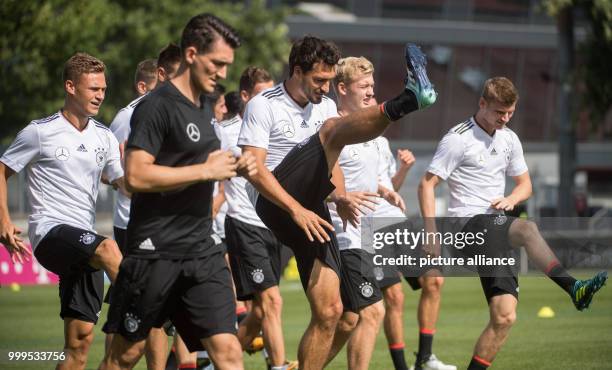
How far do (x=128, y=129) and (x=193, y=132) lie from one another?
3.32 metres

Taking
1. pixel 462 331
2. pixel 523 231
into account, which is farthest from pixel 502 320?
pixel 462 331

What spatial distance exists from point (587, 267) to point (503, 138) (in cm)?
149

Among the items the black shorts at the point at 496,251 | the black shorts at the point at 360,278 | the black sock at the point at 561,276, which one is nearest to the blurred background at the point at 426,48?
the black shorts at the point at 360,278

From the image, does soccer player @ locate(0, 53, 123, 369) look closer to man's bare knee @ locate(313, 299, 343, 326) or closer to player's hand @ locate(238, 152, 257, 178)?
man's bare knee @ locate(313, 299, 343, 326)

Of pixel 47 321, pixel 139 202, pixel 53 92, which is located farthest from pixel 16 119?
pixel 139 202

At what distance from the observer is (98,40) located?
31172 millimetres

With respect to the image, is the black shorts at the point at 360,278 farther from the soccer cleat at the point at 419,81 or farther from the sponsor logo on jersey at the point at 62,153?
the soccer cleat at the point at 419,81

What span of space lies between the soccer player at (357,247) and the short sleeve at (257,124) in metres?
1.24

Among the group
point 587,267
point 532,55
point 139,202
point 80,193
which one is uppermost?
point 139,202

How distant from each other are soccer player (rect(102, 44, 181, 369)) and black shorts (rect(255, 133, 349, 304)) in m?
1.58

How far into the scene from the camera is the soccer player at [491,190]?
1031 centimetres

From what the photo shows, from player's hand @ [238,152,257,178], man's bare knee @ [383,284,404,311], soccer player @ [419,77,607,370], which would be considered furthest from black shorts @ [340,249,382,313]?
player's hand @ [238,152,257,178]

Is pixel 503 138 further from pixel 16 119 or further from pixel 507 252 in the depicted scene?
pixel 16 119

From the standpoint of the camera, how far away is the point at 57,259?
8914mm
